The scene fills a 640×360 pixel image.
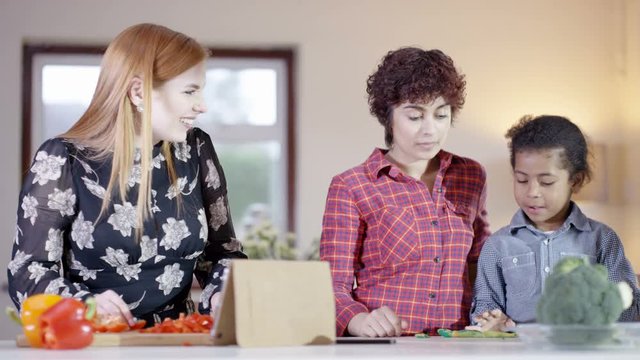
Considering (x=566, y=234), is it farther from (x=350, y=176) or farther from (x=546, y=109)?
(x=546, y=109)

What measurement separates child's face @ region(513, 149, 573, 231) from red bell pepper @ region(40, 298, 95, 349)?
1.17 metres

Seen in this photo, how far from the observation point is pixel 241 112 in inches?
225

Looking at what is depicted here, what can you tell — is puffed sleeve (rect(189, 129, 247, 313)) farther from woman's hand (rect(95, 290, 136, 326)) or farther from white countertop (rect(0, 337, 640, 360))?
white countertop (rect(0, 337, 640, 360))

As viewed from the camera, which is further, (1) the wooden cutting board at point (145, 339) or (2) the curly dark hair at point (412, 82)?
(2) the curly dark hair at point (412, 82)

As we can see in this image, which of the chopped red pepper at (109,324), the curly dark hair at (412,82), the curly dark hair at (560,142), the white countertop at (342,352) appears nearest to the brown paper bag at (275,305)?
the white countertop at (342,352)

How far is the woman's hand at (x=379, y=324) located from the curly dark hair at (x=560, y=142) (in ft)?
1.94

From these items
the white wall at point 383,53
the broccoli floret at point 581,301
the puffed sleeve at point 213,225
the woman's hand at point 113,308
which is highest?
the white wall at point 383,53

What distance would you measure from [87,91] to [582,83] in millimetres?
2824

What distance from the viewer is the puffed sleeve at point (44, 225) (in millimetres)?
2031

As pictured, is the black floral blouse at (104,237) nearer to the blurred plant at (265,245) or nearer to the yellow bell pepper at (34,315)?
the yellow bell pepper at (34,315)

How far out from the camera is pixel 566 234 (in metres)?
2.38

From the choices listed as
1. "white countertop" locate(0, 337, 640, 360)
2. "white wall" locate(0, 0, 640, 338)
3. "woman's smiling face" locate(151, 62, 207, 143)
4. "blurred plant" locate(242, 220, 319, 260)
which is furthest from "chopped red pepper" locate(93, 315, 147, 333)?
"white wall" locate(0, 0, 640, 338)

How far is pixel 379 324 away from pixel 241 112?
3.72 meters

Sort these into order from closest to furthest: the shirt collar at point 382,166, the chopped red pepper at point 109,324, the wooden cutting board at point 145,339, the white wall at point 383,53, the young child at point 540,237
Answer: the wooden cutting board at point 145,339
the chopped red pepper at point 109,324
the young child at point 540,237
the shirt collar at point 382,166
the white wall at point 383,53
